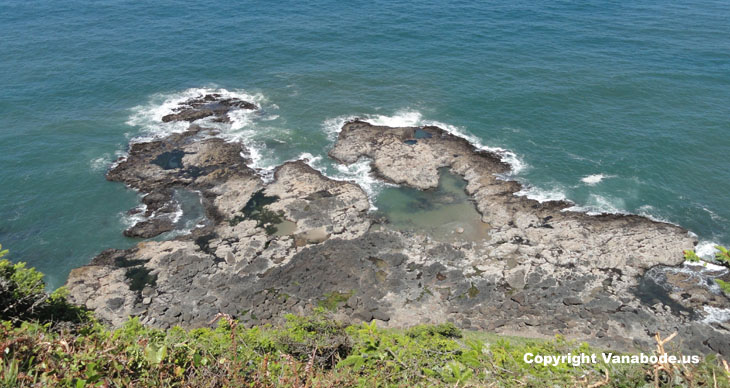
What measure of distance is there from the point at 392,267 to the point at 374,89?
131 feet

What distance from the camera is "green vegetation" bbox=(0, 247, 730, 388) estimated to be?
12.4 metres

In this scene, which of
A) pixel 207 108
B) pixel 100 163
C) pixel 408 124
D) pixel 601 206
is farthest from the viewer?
pixel 207 108

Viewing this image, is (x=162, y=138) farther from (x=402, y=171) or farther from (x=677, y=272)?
(x=677, y=272)

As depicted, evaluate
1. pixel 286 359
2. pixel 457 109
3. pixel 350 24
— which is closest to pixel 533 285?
pixel 286 359

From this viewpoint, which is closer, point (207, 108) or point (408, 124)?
point (408, 124)

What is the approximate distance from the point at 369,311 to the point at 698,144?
50992 mm

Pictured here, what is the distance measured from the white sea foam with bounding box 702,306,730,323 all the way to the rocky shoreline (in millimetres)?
411

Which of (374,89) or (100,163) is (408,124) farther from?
(100,163)

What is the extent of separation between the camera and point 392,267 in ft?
139

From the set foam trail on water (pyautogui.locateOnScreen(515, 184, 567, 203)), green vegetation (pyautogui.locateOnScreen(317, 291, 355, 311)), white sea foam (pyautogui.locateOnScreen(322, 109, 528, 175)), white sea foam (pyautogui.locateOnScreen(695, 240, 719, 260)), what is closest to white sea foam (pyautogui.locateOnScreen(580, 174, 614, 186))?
foam trail on water (pyautogui.locateOnScreen(515, 184, 567, 203))

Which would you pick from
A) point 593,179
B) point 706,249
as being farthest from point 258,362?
point 593,179

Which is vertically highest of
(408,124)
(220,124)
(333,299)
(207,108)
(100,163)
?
(408,124)

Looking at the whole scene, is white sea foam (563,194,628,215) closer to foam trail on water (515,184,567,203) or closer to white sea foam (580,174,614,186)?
foam trail on water (515,184,567,203)

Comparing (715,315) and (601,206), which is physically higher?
(601,206)
